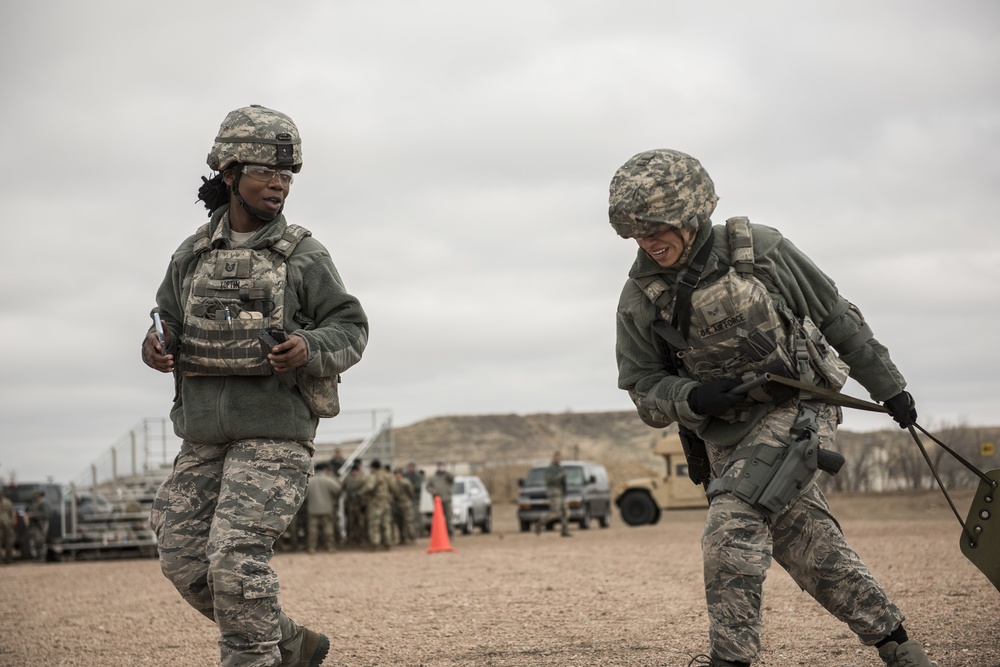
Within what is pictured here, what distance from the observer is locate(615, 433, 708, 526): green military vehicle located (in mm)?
32500

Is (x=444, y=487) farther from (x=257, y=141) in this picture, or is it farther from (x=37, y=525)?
(x=257, y=141)

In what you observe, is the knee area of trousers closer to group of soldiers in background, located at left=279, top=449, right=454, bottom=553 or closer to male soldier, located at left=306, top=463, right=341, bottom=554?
male soldier, located at left=306, top=463, right=341, bottom=554

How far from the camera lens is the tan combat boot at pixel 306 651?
5.20 m

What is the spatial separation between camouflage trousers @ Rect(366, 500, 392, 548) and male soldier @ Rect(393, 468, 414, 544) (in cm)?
74

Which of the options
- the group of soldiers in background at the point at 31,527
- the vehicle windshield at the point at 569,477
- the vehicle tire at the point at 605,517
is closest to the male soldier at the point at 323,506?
the group of soldiers in background at the point at 31,527

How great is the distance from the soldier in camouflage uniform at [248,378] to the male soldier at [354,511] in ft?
62.7

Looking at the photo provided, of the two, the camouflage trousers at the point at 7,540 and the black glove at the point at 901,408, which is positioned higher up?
the black glove at the point at 901,408

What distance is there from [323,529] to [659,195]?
19.5m

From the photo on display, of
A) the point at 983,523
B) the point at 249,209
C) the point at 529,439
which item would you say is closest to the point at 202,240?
the point at 249,209

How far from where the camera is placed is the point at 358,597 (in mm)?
11703

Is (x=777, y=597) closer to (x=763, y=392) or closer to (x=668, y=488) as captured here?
(x=763, y=392)

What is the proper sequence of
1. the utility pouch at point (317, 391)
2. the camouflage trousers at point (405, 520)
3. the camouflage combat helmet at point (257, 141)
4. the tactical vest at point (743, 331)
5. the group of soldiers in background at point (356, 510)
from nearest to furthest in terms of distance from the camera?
the tactical vest at point (743, 331), the utility pouch at point (317, 391), the camouflage combat helmet at point (257, 141), the group of soldiers in background at point (356, 510), the camouflage trousers at point (405, 520)

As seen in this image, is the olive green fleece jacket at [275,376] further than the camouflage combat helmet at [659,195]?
Yes

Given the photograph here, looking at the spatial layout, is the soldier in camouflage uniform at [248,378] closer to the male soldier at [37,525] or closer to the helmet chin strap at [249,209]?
the helmet chin strap at [249,209]
